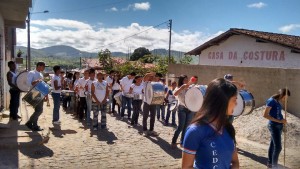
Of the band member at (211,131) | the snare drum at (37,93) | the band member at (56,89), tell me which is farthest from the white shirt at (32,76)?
the band member at (211,131)

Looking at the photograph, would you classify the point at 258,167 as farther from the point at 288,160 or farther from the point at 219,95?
the point at 219,95

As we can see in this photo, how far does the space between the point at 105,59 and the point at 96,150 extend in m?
39.4

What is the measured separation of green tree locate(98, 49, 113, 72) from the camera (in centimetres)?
4616

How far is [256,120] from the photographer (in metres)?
11.8

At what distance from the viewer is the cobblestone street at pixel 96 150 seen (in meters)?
6.98

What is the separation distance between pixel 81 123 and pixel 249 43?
15.2 metres

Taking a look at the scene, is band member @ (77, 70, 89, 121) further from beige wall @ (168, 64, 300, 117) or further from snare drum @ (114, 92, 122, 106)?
beige wall @ (168, 64, 300, 117)

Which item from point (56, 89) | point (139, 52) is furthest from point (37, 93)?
point (139, 52)

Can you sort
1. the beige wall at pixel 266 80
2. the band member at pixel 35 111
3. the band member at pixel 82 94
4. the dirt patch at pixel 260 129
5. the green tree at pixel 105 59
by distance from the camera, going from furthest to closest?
1. the green tree at pixel 105 59
2. the beige wall at pixel 266 80
3. the band member at pixel 82 94
4. the dirt patch at pixel 260 129
5. the band member at pixel 35 111

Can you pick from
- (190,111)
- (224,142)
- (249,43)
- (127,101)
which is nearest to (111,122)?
(127,101)

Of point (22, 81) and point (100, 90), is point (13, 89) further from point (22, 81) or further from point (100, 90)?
point (100, 90)

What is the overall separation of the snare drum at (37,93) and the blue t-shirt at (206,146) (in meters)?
6.57

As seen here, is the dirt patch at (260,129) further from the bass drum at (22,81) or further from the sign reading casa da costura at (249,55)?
the sign reading casa da costura at (249,55)

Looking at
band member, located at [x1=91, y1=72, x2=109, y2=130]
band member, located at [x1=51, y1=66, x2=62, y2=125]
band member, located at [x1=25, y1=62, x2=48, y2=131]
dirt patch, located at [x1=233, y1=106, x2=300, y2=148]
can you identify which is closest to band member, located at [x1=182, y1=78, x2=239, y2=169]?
band member, located at [x1=25, y1=62, x2=48, y2=131]
